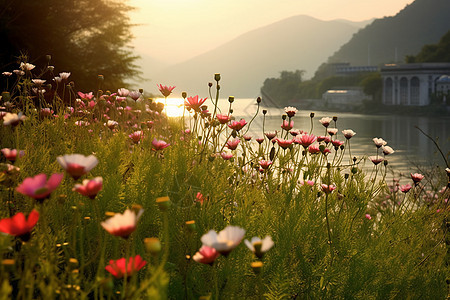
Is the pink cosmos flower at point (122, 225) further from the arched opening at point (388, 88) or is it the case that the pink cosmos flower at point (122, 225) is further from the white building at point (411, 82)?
the arched opening at point (388, 88)

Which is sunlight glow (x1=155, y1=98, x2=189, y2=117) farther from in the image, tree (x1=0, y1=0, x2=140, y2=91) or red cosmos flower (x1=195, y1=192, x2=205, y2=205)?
tree (x1=0, y1=0, x2=140, y2=91)

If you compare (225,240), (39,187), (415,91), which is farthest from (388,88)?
(39,187)

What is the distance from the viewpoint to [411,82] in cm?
8612

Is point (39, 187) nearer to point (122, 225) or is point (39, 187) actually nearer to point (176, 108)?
point (122, 225)

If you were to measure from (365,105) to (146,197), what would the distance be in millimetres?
90512

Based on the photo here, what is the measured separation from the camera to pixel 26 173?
2613mm

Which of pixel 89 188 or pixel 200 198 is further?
pixel 200 198

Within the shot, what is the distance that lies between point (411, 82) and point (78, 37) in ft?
269

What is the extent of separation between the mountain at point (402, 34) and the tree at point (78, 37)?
508ft

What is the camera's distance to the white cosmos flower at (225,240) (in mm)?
1192

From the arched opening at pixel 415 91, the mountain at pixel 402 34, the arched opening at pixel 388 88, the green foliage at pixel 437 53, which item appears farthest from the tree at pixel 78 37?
the mountain at pixel 402 34

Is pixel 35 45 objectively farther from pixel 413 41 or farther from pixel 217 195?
pixel 413 41

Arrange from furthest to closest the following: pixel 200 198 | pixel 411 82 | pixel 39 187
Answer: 1. pixel 411 82
2. pixel 200 198
3. pixel 39 187

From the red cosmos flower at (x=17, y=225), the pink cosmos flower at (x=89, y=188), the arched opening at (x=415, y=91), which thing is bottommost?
the arched opening at (x=415, y=91)
